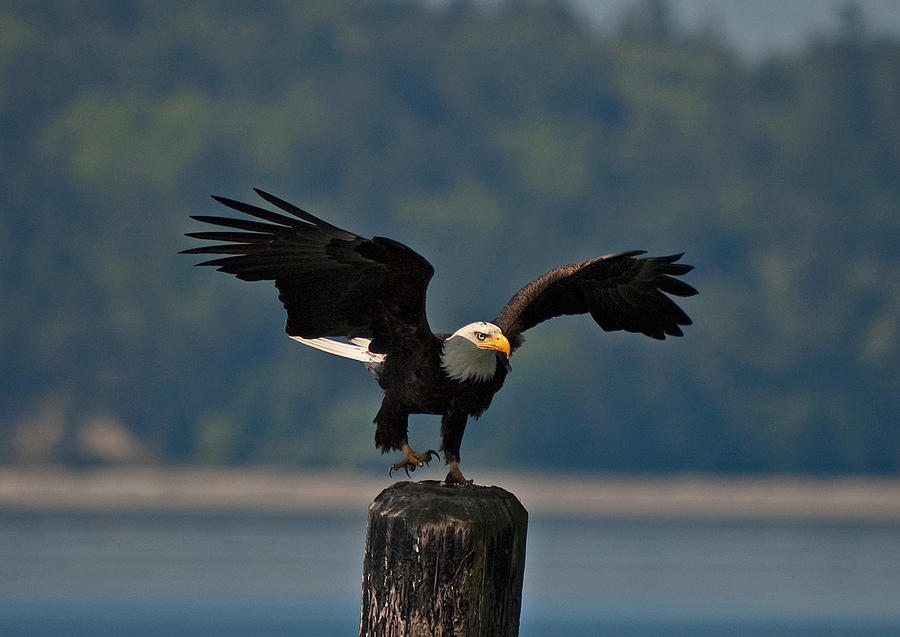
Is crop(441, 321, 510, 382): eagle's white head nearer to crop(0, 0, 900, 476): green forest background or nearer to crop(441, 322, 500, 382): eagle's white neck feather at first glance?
crop(441, 322, 500, 382): eagle's white neck feather

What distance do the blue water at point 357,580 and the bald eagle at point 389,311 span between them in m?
11.2

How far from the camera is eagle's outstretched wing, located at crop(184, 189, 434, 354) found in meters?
5.73

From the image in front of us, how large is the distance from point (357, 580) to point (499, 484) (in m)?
25.6

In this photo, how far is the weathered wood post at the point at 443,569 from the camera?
157 inches

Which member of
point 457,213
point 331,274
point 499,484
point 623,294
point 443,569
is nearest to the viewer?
point 443,569

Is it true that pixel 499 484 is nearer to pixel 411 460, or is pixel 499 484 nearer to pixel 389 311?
A: pixel 411 460

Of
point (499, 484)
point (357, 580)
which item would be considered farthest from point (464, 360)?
point (499, 484)

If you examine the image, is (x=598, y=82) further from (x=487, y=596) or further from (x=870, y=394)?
(x=487, y=596)

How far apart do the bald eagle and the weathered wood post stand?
1.40 m

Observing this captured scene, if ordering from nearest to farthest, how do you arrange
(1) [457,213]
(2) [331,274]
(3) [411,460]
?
1. (2) [331,274]
2. (3) [411,460]
3. (1) [457,213]

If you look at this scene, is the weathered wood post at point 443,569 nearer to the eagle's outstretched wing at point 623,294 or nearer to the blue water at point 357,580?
the eagle's outstretched wing at point 623,294

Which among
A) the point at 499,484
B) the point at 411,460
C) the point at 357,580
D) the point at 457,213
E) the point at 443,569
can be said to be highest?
the point at 457,213

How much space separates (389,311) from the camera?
235 inches

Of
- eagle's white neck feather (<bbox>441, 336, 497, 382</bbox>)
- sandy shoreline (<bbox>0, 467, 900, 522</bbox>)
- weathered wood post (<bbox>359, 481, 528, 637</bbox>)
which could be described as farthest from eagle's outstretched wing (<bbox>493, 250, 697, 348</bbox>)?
sandy shoreline (<bbox>0, 467, 900, 522</bbox>)
